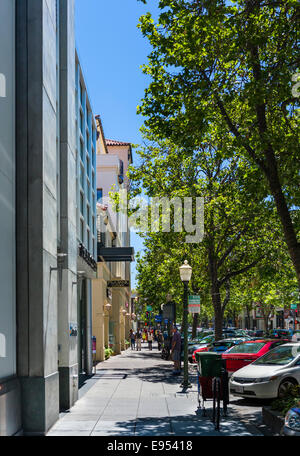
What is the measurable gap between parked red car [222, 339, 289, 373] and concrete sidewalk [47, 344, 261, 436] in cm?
154

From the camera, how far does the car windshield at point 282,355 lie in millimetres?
14672

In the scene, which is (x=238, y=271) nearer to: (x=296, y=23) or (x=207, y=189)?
(x=207, y=189)

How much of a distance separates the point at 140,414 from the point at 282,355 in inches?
183

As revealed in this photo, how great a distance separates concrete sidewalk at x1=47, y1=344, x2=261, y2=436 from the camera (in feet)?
33.7

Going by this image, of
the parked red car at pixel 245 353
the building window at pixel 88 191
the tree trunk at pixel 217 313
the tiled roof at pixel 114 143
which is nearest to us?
the parked red car at pixel 245 353

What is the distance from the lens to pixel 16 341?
9.97 m

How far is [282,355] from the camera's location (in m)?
15.1

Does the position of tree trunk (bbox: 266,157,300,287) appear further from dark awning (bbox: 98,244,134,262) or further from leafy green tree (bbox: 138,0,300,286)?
dark awning (bbox: 98,244,134,262)

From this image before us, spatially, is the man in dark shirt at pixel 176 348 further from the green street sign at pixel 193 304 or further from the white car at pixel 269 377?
the white car at pixel 269 377

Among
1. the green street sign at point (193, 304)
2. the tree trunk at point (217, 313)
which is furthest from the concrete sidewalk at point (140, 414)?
the tree trunk at point (217, 313)

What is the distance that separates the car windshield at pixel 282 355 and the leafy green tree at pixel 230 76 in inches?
158

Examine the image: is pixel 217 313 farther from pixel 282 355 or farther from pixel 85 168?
pixel 282 355

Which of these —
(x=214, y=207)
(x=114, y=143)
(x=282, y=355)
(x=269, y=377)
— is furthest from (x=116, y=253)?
(x=114, y=143)

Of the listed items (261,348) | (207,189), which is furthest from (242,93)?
(207,189)
